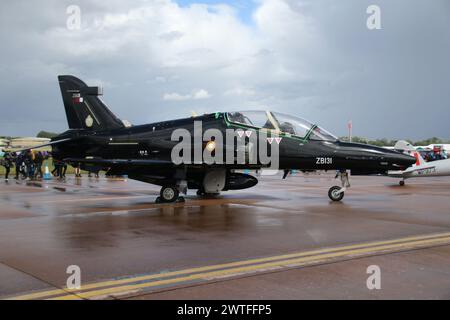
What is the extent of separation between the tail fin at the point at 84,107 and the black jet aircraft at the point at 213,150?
0.56m

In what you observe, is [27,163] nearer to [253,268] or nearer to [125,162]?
[125,162]

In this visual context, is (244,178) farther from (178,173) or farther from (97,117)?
(97,117)

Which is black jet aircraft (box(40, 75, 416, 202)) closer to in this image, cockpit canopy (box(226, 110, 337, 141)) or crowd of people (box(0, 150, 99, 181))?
cockpit canopy (box(226, 110, 337, 141))

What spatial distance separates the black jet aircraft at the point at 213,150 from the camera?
41.6ft

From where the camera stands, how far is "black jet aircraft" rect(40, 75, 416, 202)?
499 inches

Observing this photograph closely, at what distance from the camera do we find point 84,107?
15.0 metres

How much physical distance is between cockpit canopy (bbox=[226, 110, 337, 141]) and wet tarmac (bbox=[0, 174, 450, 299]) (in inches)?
87.5

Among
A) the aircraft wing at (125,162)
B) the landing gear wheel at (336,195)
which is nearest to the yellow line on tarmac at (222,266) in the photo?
the landing gear wheel at (336,195)

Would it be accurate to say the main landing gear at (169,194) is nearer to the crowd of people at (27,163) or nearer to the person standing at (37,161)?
the crowd of people at (27,163)

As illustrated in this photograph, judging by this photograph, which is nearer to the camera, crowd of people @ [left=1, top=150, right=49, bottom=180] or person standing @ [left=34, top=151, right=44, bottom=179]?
crowd of people @ [left=1, top=150, right=49, bottom=180]

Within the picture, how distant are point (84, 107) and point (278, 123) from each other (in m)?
6.62

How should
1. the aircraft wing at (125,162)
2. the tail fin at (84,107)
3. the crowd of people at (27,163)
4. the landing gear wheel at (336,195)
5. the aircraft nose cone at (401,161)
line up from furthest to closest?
the crowd of people at (27,163), the tail fin at (84,107), the landing gear wheel at (336,195), the aircraft wing at (125,162), the aircraft nose cone at (401,161)

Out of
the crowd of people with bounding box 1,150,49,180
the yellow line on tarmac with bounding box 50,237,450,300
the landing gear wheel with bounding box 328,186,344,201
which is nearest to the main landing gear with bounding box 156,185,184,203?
the landing gear wheel with bounding box 328,186,344,201

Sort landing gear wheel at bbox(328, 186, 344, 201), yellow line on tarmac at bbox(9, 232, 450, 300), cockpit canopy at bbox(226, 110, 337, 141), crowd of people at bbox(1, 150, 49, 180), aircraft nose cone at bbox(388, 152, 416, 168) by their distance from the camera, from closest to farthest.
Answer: yellow line on tarmac at bbox(9, 232, 450, 300) → aircraft nose cone at bbox(388, 152, 416, 168) → cockpit canopy at bbox(226, 110, 337, 141) → landing gear wheel at bbox(328, 186, 344, 201) → crowd of people at bbox(1, 150, 49, 180)
